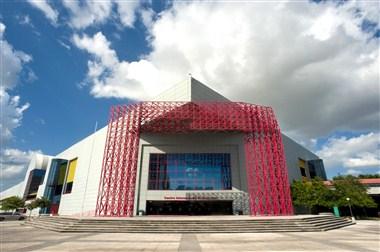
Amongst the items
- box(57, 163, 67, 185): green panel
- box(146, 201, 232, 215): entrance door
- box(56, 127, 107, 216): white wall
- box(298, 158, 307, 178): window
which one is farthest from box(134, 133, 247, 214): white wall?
box(57, 163, 67, 185): green panel

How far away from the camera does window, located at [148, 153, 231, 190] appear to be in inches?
1503

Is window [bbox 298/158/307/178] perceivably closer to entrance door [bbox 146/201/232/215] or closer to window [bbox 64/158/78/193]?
entrance door [bbox 146/201/232/215]

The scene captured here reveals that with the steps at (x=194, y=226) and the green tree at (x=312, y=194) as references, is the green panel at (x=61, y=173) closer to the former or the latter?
the steps at (x=194, y=226)

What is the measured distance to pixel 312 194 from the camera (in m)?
41.0

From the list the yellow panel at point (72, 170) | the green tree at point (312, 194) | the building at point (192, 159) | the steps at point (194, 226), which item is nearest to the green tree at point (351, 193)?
the green tree at point (312, 194)

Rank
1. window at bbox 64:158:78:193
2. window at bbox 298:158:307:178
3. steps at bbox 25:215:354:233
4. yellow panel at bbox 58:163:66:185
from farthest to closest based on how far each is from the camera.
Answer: yellow panel at bbox 58:163:66:185, window at bbox 298:158:307:178, window at bbox 64:158:78:193, steps at bbox 25:215:354:233

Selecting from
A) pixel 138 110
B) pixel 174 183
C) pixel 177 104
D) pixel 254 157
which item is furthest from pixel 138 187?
pixel 254 157

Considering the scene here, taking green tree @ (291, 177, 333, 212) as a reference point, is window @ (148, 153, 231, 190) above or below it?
above

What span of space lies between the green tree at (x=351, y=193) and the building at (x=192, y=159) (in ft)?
40.0

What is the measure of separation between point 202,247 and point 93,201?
3622 centimetres

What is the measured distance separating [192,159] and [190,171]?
2.19 metres

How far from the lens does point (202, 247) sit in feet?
40.4

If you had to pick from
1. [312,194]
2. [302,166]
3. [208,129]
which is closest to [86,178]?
[208,129]

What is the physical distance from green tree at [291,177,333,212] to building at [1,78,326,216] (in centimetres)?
875
